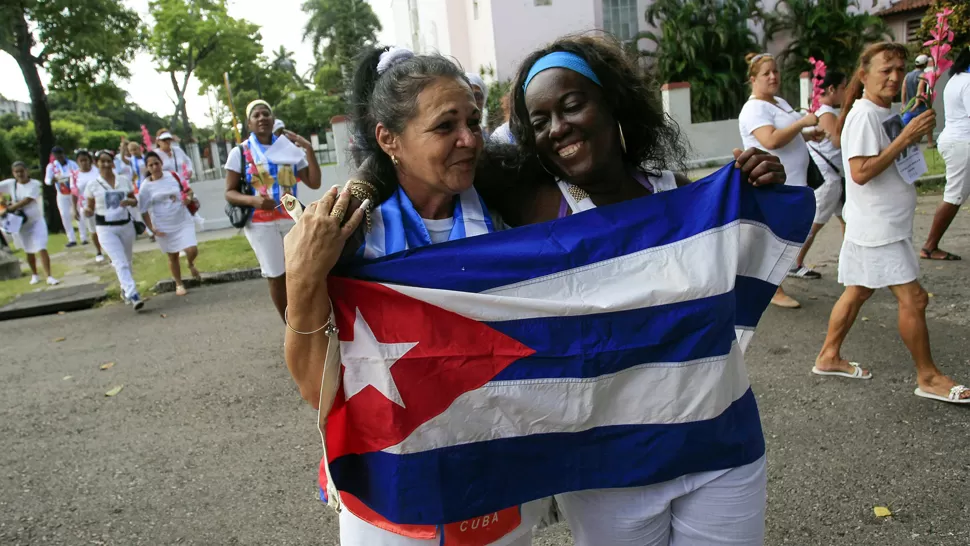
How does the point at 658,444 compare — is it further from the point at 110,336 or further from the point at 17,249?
the point at 17,249

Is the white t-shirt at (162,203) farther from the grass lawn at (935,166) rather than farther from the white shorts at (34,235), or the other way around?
the grass lawn at (935,166)

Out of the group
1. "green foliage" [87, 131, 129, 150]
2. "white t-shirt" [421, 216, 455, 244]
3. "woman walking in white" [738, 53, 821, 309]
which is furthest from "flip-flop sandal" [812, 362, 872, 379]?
"green foliage" [87, 131, 129, 150]

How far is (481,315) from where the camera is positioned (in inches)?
71.9

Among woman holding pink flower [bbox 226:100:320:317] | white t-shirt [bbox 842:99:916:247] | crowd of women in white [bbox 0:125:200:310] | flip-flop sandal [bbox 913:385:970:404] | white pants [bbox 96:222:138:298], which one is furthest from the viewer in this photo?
crowd of women in white [bbox 0:125:200:310]

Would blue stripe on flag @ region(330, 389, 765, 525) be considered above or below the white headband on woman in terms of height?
below

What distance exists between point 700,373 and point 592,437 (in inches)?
12.9

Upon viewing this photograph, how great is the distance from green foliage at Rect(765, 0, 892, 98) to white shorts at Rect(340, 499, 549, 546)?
2189cm

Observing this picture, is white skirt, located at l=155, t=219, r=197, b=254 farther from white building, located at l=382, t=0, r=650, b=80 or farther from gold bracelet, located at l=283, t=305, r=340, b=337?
white building, located at l=382, t=0, r=650, b=80

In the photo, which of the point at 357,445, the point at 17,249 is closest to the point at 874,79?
the point at 357,445

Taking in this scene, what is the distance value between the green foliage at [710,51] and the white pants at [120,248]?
15.3 meters

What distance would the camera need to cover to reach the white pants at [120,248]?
27.9ft

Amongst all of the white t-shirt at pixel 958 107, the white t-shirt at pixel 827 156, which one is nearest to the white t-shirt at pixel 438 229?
the white t-shirt at pixel 827 156

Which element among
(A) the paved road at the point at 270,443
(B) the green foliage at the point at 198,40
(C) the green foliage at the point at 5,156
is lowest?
(A) the paved road at the point at 270,443

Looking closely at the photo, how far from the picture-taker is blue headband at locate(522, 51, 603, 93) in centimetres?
188
